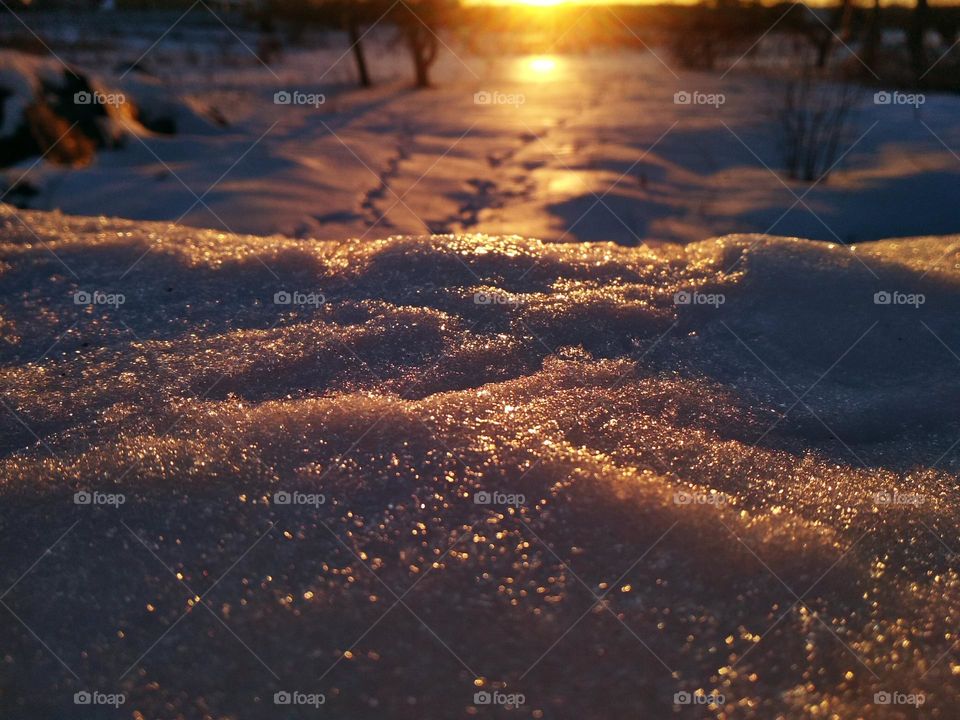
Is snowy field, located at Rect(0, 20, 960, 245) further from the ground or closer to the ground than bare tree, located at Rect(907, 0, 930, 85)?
closer to the ground

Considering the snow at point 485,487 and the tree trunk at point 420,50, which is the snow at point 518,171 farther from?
the tree trunk at point 420,50

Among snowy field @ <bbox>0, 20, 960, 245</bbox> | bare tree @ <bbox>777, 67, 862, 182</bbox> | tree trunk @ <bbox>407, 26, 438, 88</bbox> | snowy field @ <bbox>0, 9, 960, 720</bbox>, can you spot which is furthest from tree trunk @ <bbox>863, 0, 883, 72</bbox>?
snowy field @ <bbox>0, 9, 960, 720</bbox>

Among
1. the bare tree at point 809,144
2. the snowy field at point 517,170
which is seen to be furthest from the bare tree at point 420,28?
the bare tree at point 809,144

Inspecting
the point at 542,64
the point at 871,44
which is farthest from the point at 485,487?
the point at 542,64

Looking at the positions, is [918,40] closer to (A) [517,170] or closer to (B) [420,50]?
(A) [517,170]

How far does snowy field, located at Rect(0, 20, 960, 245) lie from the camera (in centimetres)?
382

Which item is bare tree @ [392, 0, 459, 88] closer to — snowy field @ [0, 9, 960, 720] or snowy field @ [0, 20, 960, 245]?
snowy field @ [0, 20, 960, 245]

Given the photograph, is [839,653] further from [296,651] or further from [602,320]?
[602,320]

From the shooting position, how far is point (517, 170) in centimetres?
500

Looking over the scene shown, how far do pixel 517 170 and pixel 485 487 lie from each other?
3.73 meters

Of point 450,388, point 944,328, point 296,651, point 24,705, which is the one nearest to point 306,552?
point 296,651

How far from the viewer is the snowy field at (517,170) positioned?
3.82 m

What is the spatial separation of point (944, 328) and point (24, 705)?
2.57 meters

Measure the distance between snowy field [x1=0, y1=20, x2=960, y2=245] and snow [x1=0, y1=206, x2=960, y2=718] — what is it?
4.12ft
